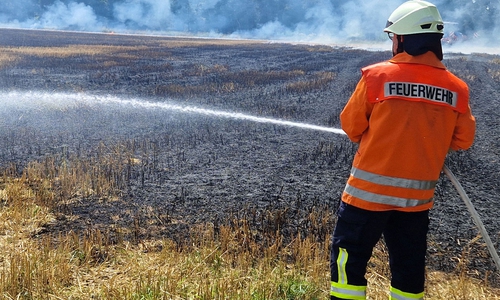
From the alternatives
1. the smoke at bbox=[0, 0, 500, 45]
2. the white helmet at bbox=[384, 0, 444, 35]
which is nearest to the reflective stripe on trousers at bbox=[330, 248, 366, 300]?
the white helmet at bbox=[384, 0, 444, 35]

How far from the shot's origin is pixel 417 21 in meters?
2.36

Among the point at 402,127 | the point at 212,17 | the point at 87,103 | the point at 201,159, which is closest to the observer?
the point at 402,127

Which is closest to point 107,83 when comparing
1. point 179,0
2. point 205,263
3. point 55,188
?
point 55,188

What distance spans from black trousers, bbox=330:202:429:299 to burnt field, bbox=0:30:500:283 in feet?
4.28

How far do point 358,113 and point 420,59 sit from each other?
41cm

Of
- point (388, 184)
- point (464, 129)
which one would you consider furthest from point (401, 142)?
point (464, 129)

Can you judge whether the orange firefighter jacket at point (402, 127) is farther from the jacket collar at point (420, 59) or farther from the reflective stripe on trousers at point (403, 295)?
the reflective stripe on trousers at point (403, 295)

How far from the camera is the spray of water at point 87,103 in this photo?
31.3 feet

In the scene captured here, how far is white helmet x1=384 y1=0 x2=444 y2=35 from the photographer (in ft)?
7.72

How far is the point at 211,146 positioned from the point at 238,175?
154cm

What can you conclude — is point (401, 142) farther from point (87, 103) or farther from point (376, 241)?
point (87, 103)

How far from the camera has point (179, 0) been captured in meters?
64.3

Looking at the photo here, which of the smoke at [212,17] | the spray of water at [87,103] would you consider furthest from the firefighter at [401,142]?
the smoke at [212,17]

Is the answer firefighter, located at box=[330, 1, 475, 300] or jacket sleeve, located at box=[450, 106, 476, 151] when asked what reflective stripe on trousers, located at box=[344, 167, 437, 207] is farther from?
jacket sleeve, located at box=[450, 106, 476, 151]
